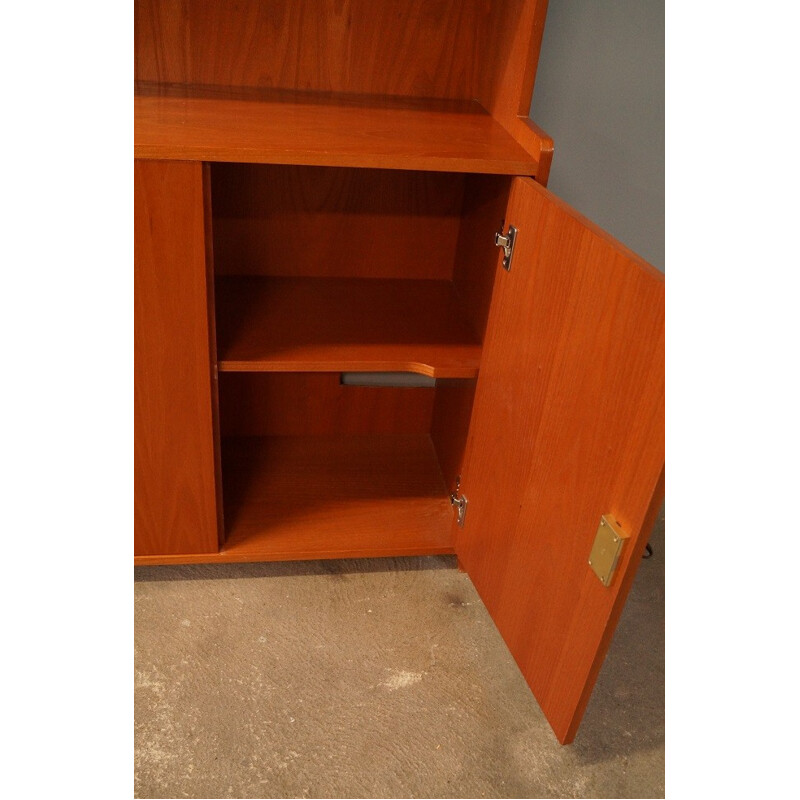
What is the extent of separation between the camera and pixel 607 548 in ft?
2.70

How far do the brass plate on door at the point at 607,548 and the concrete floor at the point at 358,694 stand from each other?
1.60 ft

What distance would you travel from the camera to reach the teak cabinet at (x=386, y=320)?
2.91ft

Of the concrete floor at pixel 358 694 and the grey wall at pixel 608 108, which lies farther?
the grey wall at pixel 608 108

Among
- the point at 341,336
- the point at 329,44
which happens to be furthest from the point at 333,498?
the point at 329,44

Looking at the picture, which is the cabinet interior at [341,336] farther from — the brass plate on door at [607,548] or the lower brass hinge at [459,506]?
the brass plate on door at [607,548]

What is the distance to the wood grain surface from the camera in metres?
1.42

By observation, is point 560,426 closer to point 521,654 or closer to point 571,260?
point 571,260

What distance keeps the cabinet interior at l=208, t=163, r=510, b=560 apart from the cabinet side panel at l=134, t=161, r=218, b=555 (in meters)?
0.09

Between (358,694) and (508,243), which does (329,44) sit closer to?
(508,243)

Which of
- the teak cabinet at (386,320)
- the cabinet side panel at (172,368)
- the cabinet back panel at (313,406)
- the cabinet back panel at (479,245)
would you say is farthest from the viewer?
the cabinet back panel at (313,406)

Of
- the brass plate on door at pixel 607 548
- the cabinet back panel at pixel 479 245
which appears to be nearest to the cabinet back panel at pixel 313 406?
the cabinet back panel at pixel 479 245

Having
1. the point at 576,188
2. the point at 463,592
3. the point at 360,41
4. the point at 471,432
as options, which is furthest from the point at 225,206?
the point at 463,592

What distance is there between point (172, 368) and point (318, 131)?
0.46 m

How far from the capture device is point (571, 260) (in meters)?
0.88
